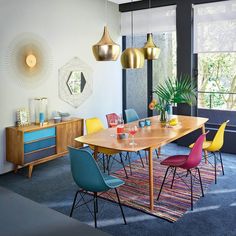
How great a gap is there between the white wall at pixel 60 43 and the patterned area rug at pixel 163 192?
5.93 ft

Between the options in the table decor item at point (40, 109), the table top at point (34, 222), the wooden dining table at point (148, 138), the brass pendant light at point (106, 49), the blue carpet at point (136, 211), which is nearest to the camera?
the table top at point (34, 222)

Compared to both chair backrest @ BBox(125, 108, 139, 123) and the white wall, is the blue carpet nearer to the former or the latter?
the white wall

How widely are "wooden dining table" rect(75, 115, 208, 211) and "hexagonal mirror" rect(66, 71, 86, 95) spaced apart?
176 cm

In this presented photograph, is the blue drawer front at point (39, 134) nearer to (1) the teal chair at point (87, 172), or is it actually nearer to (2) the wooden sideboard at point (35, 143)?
(2) the wooden sideboard at point (35, 143)

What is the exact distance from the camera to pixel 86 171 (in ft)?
9.47

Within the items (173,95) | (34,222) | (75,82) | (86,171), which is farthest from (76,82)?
(34,222)

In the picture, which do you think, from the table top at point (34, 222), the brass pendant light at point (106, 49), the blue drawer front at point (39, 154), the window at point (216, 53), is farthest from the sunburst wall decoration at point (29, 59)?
the table top at point (34, 222)

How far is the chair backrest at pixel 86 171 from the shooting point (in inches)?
111

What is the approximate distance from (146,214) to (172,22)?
404 cm

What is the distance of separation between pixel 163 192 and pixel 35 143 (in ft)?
6.53

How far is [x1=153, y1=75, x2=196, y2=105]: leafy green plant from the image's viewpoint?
5102mm

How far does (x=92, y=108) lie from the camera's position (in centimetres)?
632

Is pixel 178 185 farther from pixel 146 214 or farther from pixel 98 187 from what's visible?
pixel 98 187

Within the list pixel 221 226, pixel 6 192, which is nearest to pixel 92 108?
pixel 221 226
